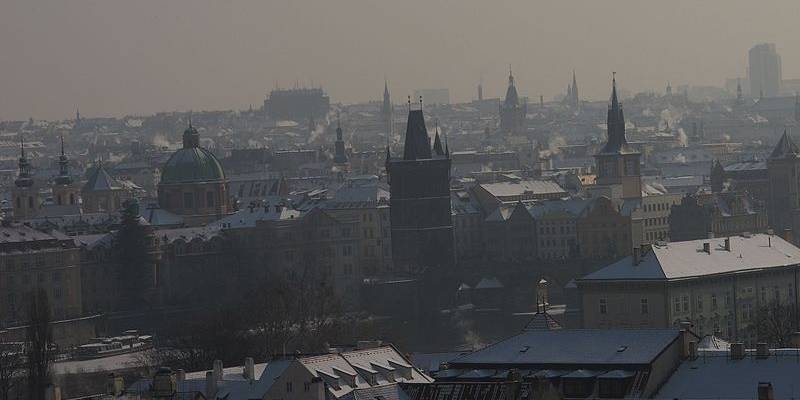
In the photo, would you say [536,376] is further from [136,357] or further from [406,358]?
[136,357]

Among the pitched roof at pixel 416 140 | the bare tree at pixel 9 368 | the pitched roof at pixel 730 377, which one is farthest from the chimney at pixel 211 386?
the pitched roof at pixel 416 140

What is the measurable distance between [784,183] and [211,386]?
91.4 metres

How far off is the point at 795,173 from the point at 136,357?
61.9 meters

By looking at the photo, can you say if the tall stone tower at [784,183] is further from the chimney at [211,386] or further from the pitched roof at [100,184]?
the chimney at [211,386]

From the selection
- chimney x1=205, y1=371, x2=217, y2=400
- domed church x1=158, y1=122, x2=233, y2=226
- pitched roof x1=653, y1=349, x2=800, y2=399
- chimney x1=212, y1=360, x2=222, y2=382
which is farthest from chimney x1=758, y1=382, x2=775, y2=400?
domed church x1=158, y1=122, x2=233, y2=226

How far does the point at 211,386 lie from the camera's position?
5281cm

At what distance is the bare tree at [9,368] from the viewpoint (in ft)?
224

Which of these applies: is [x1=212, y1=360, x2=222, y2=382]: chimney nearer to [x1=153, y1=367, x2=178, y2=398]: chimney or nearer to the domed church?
[x1=153, y1=367, x2=178, y2=398]: chimney

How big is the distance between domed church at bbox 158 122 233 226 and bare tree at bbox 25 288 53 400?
209 feet

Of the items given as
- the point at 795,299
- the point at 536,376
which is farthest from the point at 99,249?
→ the point at 536,376

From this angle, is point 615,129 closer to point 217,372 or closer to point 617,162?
point 617,162

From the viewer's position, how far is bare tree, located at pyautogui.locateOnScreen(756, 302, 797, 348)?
63.0 m

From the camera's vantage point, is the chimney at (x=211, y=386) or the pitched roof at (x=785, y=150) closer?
the chimney at (x=211, y=386)

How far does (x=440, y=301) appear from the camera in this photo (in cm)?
11612
